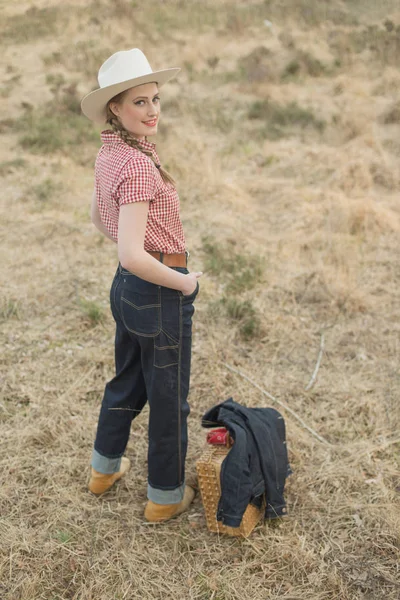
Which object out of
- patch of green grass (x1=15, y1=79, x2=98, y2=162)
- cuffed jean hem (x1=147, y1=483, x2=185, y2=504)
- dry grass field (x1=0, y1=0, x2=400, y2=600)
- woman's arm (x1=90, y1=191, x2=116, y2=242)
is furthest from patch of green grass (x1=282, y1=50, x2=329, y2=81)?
cuffed jean hem (x1=147, y1=483, x2=185, y2=504)

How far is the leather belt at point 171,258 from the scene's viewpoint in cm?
215

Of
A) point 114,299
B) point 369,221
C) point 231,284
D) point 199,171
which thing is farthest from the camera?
point 199,171

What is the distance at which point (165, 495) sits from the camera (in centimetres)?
260

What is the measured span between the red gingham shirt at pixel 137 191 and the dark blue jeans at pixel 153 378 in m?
0.15

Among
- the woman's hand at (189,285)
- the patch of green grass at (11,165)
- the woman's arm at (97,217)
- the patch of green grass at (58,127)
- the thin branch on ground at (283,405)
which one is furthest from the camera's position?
the patch of green grass at (58,127)

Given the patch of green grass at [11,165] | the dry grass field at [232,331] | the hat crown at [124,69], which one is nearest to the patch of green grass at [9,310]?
the dry grass field at [232,331]

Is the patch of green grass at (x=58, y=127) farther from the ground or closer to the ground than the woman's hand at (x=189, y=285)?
farther from the ground

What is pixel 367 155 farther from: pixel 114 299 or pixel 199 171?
pixel 114 299

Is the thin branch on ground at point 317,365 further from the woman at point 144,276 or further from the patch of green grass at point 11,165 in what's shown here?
the patch of green grass at point 11,165

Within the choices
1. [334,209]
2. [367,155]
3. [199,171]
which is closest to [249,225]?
[334,209]

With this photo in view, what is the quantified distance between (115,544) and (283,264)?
307cm

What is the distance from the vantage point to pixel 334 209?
581 centimetres

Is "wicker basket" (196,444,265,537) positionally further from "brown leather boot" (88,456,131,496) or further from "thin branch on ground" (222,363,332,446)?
"thin branch on ground" (222,363,332,446)

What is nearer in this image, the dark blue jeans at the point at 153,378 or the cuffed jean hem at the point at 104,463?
the dark blue jeans at the point at 153,378
